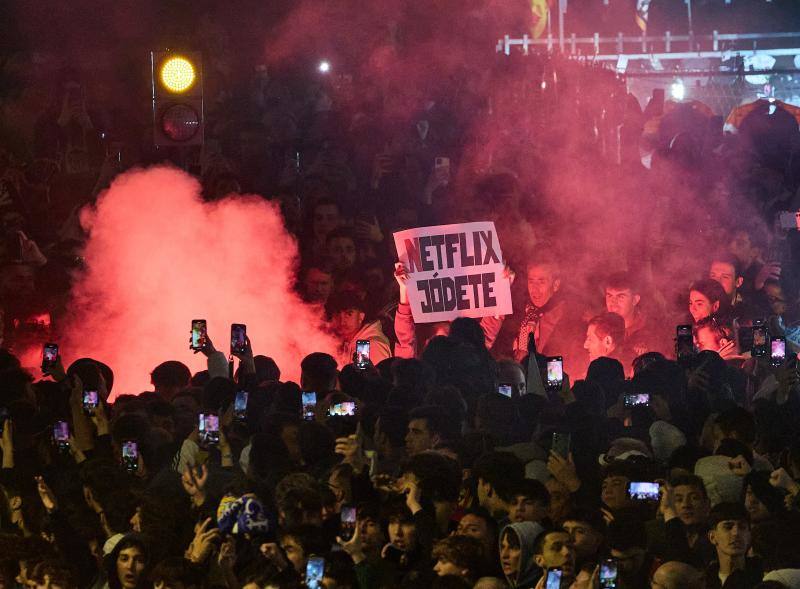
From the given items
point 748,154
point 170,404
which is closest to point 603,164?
point 748,154

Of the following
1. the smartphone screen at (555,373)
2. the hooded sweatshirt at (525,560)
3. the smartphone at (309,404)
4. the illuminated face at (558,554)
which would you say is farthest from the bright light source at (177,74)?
the illuminated face at (558,554)

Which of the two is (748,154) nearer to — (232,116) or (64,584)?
(232,116)

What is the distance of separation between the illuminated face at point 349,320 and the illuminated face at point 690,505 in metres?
5.06

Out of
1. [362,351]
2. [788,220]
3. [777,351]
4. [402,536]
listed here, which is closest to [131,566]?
[402,536]

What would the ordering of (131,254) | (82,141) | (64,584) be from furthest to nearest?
(82,141), (131,254), (64,584)

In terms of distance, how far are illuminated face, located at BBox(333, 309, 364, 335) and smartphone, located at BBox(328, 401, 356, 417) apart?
341cm

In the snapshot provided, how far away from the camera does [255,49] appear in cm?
1423

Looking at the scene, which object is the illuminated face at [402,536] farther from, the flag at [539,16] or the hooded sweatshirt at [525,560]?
the flag at [539,16]

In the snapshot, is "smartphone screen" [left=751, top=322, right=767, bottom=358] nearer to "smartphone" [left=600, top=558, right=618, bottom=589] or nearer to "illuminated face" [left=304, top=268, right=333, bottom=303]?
"illuminated face" [left=304, top=268, right=333, bottom=303]

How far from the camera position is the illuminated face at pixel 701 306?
34.8ft

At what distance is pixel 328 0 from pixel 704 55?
4.49 metres

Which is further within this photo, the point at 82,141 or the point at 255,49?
the point at 255,49

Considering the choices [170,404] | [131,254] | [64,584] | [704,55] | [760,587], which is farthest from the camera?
[704,55]

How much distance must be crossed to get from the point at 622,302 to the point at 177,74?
3962mm
